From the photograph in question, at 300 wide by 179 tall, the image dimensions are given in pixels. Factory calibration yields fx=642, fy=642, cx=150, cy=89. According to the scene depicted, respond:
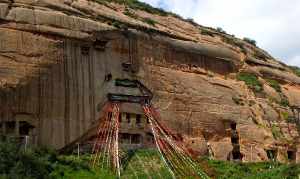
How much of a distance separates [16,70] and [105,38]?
6202mm

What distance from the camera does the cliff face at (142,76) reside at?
31609 millimetres

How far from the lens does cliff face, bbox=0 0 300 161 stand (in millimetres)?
31609

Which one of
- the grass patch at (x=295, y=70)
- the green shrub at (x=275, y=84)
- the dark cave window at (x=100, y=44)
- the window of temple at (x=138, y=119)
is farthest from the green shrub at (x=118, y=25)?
the grass patch at (x=295, y=70)

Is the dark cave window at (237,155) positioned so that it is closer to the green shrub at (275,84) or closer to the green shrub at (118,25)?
the green shrub at (275,84)

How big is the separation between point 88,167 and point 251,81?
57.7 feet

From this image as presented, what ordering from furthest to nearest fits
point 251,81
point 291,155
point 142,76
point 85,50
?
point 251,81 → point 291,155 → point 142,76 → point 85,50

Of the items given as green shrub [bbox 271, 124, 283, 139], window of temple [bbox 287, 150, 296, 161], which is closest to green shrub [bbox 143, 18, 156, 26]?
green shrub [bbox 271, 124, 283, 139]

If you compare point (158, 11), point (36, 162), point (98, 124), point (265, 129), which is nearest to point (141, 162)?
point (98, 124)

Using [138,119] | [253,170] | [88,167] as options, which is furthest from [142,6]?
[88,167]

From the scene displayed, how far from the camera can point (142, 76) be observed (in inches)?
1443

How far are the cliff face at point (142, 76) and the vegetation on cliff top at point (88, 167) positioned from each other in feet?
8.22

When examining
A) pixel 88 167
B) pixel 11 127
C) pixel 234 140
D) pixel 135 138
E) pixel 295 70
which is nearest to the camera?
pixel 88 167

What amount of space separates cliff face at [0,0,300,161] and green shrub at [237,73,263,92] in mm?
93

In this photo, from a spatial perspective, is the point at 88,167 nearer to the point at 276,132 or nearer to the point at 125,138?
the point at 125,138
